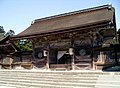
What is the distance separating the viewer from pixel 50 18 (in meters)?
19.6

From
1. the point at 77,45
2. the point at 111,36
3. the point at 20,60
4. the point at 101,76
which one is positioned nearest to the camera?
the point at 101,76

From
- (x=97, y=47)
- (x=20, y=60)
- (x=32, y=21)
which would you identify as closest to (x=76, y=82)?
(x=97, y=47)

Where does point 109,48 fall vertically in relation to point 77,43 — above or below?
below

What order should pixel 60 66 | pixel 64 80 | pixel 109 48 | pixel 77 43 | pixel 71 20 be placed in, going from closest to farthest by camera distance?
1. pixel 64 80
2. pixel 109 48
3. pixel 77 43
4. pixel 60 66
5. pixel 71 20

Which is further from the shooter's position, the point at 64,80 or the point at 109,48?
the point at 109,48

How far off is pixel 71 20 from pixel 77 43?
275 centimetres

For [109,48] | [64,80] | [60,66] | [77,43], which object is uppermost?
[77,43]

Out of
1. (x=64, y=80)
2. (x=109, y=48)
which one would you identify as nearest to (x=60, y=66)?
(x=109, y=48)

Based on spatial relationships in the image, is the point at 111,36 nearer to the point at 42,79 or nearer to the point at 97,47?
the point at 97,47

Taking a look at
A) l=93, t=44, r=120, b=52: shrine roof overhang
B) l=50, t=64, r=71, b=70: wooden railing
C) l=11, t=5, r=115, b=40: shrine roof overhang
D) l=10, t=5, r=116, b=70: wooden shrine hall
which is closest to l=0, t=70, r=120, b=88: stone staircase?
l=50, t=64, r=71, b=70: wooden railing

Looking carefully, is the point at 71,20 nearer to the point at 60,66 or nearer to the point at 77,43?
the point at 77,43

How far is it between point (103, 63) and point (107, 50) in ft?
3.10

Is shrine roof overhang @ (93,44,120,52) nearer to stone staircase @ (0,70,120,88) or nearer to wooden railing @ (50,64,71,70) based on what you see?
wooden railing @ (50,64,71,70)

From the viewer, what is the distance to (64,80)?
9930mm
